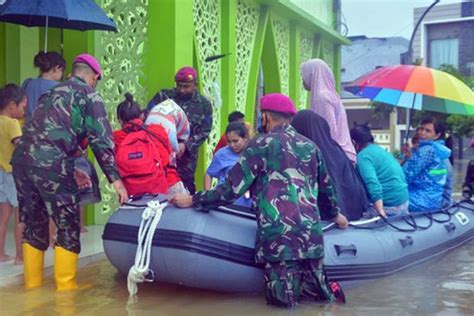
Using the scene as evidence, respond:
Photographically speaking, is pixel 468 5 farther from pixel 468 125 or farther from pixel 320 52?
pixel 320 52

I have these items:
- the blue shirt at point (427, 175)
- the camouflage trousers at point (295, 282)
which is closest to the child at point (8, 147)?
the camouflage trousers at point (295, 282)

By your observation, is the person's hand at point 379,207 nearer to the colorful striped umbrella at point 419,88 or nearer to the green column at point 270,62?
the colorful striped umbrella at point 419,88

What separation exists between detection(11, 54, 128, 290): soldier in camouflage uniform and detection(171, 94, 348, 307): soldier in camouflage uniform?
95 cm

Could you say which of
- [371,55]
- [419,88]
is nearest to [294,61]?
[419,88]

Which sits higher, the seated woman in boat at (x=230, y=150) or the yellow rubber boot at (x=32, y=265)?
the seated woman in boat at (x=230, y=150)

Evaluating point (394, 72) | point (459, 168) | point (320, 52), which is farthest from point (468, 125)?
point (394, 72)

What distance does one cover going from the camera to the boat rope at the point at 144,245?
16.7 ft

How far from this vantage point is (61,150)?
5.28m

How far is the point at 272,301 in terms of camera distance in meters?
5.02

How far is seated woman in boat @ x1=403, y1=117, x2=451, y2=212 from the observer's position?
7.57m

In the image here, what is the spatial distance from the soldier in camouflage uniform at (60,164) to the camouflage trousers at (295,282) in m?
1.25

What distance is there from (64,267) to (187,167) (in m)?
2.29

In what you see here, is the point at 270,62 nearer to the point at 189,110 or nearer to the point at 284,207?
the point at 189,110

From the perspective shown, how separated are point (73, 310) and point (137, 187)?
1164 mm
